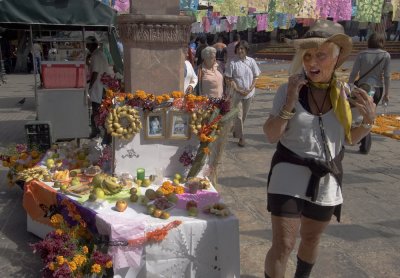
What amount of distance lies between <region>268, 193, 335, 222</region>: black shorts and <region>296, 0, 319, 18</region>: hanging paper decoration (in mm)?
7884

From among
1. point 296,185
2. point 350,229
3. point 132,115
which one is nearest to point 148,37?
point 132,115

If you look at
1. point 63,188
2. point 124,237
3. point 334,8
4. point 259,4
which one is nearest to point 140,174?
point 63,188

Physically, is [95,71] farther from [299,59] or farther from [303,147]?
[303,147]

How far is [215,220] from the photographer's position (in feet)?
9.91

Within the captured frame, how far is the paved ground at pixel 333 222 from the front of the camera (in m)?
3.48

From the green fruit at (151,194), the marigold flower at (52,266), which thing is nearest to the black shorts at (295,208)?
the green fruit at (151,194)

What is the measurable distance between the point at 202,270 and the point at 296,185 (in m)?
1.05

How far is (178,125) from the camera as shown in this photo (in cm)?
376

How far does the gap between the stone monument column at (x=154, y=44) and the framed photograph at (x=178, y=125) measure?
0.95ft

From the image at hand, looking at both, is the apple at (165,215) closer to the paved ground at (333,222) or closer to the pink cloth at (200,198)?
the pink cloth at (200,198)

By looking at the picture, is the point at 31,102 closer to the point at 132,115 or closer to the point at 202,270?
the point at 132,115

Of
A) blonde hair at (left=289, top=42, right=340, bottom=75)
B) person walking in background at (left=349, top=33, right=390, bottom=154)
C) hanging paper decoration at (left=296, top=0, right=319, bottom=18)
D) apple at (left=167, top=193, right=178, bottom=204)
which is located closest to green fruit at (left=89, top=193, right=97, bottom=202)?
apple at (left=167, top=193, right=178, bottom=204)

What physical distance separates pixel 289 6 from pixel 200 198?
7.27 meters

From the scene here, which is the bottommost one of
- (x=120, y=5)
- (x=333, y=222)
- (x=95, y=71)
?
(x=333, y=222)
